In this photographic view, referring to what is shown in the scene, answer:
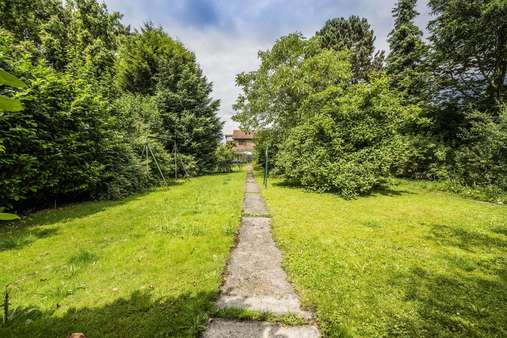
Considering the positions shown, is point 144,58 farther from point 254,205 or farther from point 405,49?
point 405,49

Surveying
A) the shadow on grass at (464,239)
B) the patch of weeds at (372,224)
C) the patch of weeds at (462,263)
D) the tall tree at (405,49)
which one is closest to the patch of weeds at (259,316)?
the patch of weeds at (462,263)

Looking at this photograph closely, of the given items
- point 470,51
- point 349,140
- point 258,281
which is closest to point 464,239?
point 258,281

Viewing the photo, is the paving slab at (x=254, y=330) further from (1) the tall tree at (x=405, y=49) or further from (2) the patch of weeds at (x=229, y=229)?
(1) the tall tree at (x=405, y=49)

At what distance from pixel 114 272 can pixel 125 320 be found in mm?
1220

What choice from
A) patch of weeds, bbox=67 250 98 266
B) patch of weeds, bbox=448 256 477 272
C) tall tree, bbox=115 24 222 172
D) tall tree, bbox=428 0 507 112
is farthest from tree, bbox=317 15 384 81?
patch of weeds, bbox=67 250 98 266

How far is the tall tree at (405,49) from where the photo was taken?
17047 mm

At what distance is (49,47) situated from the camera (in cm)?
1869

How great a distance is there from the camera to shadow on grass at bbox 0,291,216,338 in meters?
2.47

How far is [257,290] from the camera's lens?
10.6 feet

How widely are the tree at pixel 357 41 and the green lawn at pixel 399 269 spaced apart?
2273 centimetres

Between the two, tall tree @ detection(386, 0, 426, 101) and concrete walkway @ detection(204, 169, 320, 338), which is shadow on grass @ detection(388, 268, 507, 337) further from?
tall tree @ detection(386, 0, 426, 101)

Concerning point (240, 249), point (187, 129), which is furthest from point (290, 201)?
point (187, 129)

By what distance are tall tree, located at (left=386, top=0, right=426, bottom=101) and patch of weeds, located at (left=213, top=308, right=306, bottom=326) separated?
62.8 ft

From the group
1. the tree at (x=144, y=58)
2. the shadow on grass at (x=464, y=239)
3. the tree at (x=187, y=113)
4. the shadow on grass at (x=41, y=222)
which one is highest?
the tree at (x=144, y=58)
